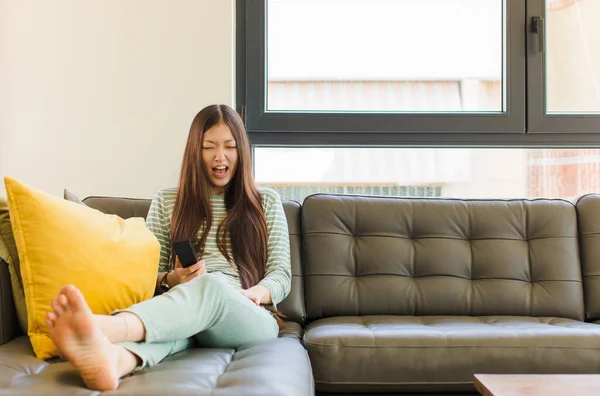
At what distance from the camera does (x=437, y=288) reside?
229cm

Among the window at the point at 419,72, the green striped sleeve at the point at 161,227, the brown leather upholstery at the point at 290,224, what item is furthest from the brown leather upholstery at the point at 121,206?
the window at the point at 419,72

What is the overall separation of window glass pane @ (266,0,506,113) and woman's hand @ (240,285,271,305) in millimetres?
1233

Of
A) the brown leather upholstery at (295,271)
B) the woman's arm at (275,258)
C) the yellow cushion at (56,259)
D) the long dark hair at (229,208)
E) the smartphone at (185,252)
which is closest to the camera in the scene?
the yellow cushion at (56,259)

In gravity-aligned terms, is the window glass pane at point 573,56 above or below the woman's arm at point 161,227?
above

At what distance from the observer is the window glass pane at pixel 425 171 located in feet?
9.61

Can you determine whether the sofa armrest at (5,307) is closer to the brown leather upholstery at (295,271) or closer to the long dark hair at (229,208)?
the long dark hair at (229,208)

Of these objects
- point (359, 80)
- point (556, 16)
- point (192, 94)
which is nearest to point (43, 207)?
point (192, 94)

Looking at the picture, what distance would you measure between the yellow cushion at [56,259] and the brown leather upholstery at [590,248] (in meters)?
1.67

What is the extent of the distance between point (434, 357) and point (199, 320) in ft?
2.38

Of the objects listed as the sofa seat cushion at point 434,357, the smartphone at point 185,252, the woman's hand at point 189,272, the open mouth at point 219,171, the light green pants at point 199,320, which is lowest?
the sofa seat cushion at point 434,357

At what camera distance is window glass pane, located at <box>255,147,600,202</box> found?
9.61 feet

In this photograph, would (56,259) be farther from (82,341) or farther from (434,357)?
(434,357)

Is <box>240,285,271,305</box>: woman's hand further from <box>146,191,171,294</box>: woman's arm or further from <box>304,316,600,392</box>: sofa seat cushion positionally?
<box>146,191,171,294</box>: woman's arm

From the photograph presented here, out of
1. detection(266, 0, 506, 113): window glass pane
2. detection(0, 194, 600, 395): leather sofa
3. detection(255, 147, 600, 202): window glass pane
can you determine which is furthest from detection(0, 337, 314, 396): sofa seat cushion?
detection(266, 0, 506, 113): window glass pane
